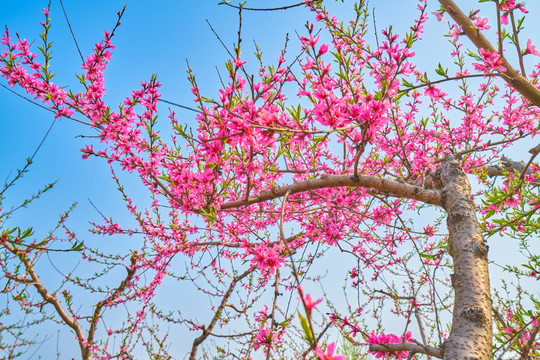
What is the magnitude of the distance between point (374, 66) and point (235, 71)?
6.77 feet

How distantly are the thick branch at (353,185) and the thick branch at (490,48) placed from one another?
125 cm

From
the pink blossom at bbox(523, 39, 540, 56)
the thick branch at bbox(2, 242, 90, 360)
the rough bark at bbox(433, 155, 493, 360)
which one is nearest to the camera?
the rough bark at bbox(433, 155, 493, 360)

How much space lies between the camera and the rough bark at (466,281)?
1.70 metres

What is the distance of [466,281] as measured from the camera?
2.00 m

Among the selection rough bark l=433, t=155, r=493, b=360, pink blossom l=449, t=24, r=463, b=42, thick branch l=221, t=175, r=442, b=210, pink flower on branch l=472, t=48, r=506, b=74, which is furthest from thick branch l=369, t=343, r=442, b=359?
pink blossom l=449, t=24, r=463, b=42

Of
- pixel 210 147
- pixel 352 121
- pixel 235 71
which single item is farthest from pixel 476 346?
pixel 235 71

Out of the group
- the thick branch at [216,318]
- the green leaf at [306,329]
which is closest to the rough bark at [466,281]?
the green leaf at [306,329]

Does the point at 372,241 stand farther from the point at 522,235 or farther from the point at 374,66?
the point at 374,66

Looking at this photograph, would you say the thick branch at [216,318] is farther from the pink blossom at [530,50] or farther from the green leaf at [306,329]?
the pink blossom at [530,50]

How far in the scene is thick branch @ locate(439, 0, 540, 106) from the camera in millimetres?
2836

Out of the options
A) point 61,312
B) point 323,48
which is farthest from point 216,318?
point 323,48

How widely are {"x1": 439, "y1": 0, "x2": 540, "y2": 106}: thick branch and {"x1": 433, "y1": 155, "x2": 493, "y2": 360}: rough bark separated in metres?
1.03

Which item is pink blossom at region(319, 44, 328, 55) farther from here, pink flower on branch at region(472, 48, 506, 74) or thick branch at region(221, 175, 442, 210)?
pink flower on branch at region(472, 48, 506, 74)

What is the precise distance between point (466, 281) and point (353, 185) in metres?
1.04
